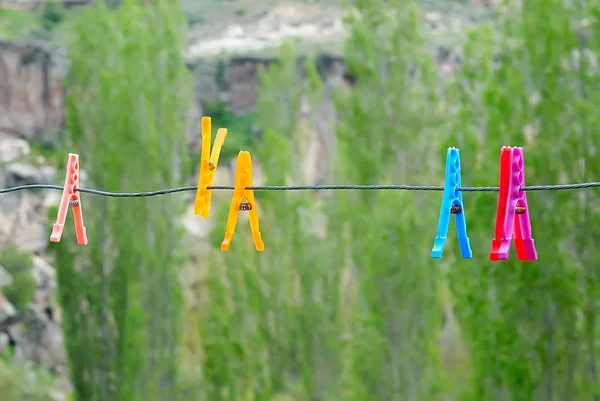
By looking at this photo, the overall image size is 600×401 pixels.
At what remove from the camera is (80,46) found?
1577cm

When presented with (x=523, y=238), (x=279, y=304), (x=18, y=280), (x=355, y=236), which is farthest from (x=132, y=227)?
(x=523, y=238)

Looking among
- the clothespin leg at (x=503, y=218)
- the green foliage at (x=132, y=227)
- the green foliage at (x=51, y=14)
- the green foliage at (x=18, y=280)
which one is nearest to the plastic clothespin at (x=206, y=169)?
the clothespin leg at (x=503, y=218)

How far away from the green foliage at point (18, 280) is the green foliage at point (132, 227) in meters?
8.63

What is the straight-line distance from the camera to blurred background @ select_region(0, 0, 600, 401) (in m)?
10.1

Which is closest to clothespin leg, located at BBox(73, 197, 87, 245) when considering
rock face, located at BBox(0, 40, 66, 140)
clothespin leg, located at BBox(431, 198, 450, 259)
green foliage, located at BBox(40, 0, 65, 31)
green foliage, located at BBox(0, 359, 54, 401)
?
clothespin leg, located at BBox(431, 198, 450, 259)

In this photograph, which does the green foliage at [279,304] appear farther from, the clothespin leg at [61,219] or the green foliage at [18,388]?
the clothespin leg at [61,219]

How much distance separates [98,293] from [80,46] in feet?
14.2

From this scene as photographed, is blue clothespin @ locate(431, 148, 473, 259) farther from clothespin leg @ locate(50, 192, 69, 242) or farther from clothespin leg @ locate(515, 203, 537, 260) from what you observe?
clothespin leg @ locate(50, 192, 69, 242)

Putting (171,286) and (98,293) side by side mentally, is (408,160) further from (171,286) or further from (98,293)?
(98,293)

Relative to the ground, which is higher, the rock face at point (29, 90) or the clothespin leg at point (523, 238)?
the rock face at point (29, 90)

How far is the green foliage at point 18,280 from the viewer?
23000 millimetres

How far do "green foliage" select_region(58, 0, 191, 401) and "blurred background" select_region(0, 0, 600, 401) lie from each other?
3 centimetres

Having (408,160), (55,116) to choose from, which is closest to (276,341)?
(408,160)

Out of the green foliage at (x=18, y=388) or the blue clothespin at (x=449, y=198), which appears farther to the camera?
the green foliage at (x=18, y=388)
